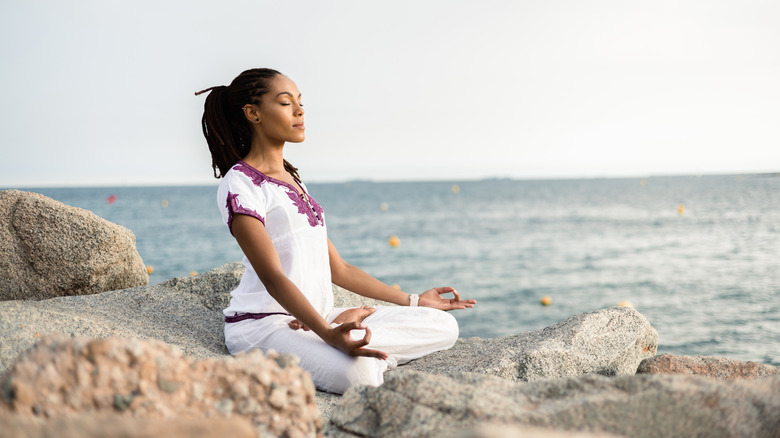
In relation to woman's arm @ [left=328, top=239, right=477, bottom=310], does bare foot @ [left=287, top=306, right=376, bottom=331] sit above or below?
below

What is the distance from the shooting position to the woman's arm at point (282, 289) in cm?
301

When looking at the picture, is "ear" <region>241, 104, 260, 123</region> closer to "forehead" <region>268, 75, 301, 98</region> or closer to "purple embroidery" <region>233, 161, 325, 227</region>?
"forehead" <region>268, 75, 301, 98</region>

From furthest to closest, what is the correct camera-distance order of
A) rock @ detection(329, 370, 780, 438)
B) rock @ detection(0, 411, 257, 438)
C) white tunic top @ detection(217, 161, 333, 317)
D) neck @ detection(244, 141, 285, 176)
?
neck @ detection(244, 141, 285, 176) < white tunic top @ detection(217, 161, 333, 317) < rock @ detection(329, 370, 780, 438) < rock @ detection(0, 411, 257, 438)

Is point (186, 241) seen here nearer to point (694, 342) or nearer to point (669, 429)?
point (694, 342)

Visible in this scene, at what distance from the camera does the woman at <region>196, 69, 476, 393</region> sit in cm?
318

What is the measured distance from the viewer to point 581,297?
49.1ft

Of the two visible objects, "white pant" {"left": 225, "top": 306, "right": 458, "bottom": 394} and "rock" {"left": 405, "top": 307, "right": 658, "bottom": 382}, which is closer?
"white pant" {"left": 225, "top": 306, "right": 458, "bottom": 394}

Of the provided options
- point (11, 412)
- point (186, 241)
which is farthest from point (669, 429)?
point (186, 241)

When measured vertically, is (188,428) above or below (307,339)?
above

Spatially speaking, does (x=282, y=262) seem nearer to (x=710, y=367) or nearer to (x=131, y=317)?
(x=131, y=317)

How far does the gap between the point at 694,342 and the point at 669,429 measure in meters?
9.88

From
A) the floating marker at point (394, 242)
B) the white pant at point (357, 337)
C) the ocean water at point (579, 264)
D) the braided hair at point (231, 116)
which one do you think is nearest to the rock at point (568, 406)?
the white pant at point (357, 337)

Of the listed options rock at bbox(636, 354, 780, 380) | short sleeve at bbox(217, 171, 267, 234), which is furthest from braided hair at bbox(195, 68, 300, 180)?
rock at bbox(636, 354, 780, 380)

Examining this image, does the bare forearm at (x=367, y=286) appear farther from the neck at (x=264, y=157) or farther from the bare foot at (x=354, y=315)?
the neck at (x=264, y=157)
